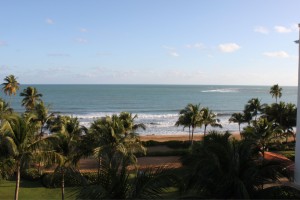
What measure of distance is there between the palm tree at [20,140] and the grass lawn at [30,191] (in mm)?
5647

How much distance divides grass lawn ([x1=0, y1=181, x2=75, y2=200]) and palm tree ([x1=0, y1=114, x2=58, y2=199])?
5.65 metres

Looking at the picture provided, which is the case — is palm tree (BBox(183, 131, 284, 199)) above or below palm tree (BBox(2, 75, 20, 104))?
below

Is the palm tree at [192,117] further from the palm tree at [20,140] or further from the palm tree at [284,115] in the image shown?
the palm tree at [20,140]

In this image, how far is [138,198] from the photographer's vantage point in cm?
745

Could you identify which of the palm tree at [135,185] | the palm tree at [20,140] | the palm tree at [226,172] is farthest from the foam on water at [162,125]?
the palm tree at [135,185]

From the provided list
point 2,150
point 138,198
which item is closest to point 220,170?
point 138,198

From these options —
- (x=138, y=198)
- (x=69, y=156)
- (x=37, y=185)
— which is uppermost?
(x=138, y=198)

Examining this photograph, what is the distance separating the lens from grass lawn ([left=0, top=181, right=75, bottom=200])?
2095cm

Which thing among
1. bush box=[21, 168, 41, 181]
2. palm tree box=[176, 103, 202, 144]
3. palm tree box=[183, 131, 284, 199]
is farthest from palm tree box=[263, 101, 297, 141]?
palm tree box=[183, 131, 284, 199]

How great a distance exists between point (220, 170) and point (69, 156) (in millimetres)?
10815

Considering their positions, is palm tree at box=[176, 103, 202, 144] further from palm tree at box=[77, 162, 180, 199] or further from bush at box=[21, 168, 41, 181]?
palm tree at box=[77, 162, 180, 199]

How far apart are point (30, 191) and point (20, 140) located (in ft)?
27.5

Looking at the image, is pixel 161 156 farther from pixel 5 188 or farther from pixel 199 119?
pixel 5 188

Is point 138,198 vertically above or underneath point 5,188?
above
